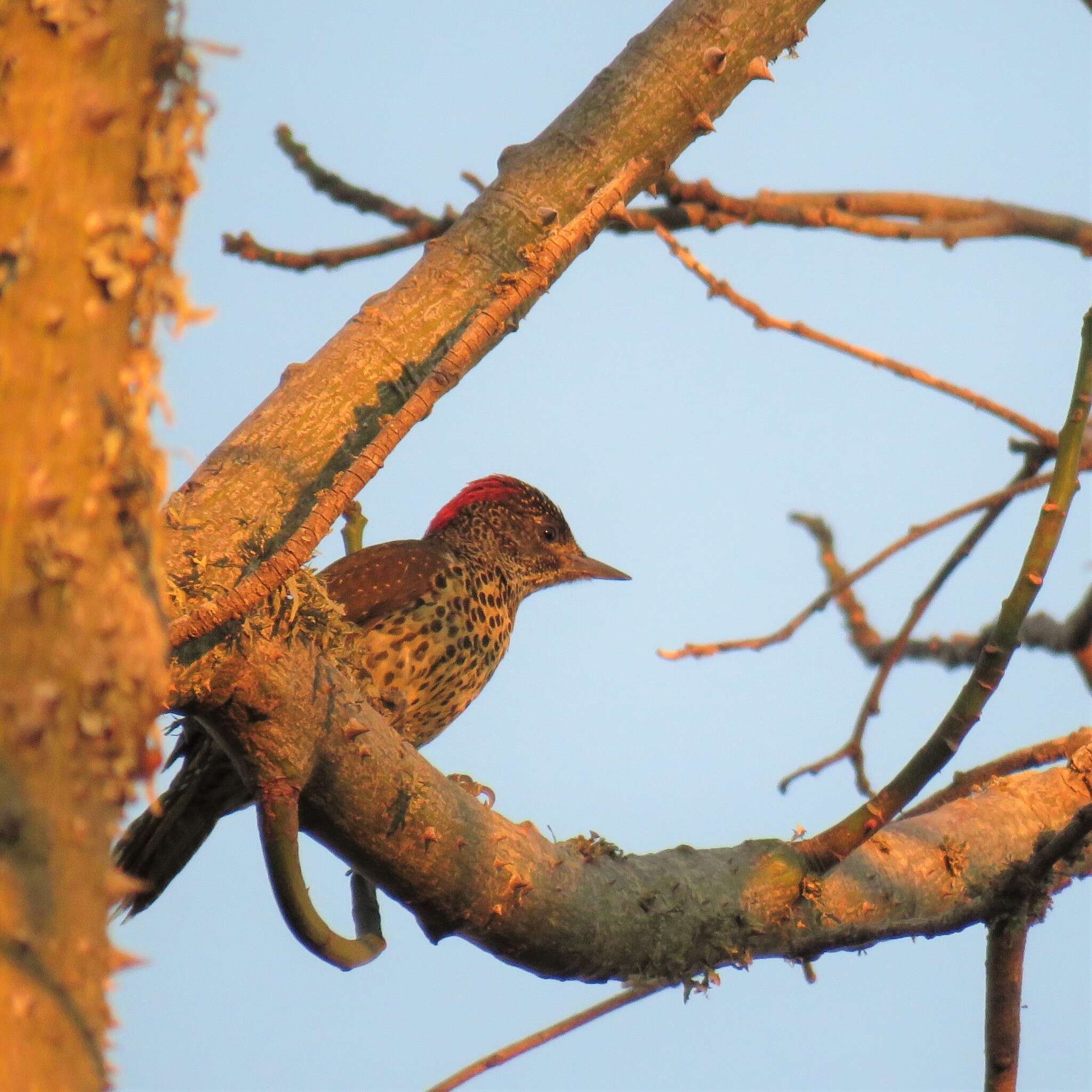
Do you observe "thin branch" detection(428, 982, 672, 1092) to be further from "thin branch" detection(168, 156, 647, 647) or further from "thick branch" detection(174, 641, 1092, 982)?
"thin branch" detection(168, 156, 647, 647)

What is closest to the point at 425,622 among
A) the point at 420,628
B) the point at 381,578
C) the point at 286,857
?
the point at 420,628

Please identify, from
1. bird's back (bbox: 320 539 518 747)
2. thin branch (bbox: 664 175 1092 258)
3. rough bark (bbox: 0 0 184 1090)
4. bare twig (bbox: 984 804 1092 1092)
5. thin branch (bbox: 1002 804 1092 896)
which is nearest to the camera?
rough bark (bbox: 0 0 184 1090)

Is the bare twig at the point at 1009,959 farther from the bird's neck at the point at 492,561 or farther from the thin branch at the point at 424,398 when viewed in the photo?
the bird's neck at the point at 492,561

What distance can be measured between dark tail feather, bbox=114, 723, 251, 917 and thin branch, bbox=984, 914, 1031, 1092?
2.03 meters

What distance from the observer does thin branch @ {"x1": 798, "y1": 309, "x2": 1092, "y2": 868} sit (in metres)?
2.56

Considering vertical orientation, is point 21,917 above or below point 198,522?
below

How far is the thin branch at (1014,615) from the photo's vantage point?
101 inches

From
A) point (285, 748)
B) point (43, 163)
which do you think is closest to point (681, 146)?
point (285, 748)

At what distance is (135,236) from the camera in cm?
126

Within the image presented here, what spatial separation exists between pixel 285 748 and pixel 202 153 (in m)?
1.25

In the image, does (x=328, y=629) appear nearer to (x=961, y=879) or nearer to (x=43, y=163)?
(x=43, y=163)

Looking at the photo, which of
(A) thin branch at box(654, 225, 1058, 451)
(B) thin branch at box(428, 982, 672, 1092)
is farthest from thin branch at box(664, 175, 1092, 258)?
(B) thin branch at box(428, 982, 672, 1092)

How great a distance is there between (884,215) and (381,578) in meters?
A: 2.18

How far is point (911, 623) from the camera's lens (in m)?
4.15
